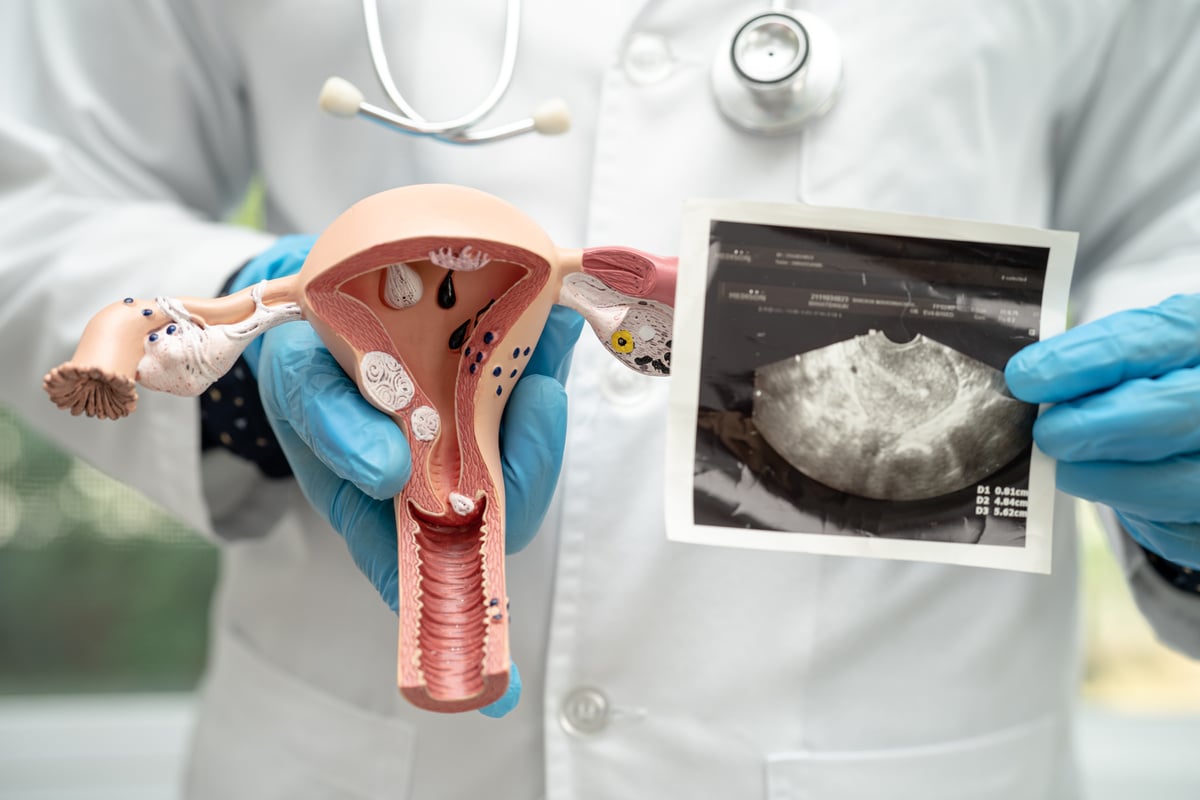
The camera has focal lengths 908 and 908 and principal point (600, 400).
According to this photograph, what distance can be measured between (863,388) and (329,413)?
305 mm

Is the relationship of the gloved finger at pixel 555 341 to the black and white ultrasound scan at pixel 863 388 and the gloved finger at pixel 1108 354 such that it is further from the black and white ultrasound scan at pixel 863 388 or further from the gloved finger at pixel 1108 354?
the gloved finger at pixel 1108 354

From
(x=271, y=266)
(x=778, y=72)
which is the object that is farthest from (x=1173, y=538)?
(x=271, y=266)

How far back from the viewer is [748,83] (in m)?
0.61

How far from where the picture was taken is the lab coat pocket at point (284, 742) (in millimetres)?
710

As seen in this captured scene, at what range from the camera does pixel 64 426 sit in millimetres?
780

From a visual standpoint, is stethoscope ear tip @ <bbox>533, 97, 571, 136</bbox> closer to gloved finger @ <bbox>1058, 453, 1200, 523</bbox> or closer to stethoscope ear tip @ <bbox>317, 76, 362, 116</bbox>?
stethoscope ear tip @ <bbox>317, 76, 362, 116</bbox>

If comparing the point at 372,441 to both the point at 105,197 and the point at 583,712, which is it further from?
the point at 105,197

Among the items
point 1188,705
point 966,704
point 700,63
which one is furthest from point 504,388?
point 1188,705

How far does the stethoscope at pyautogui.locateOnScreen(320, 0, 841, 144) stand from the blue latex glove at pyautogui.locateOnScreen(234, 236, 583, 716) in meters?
0.12

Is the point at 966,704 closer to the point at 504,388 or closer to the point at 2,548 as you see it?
the point at 504,388

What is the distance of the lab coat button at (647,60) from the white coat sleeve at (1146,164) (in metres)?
0.35

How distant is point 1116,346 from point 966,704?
1.08 feet

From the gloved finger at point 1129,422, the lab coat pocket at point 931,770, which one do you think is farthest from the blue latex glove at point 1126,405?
the lab coat pocket at point 931,770

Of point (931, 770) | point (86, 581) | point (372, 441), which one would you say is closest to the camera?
point (372, 441)
